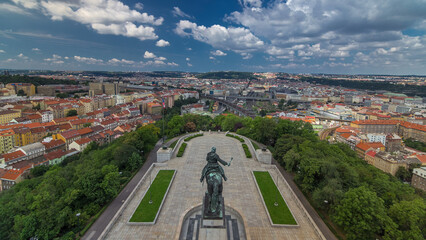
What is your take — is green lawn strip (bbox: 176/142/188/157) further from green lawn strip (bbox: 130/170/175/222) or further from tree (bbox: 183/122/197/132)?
tree (bbox: 183/122/197/132)

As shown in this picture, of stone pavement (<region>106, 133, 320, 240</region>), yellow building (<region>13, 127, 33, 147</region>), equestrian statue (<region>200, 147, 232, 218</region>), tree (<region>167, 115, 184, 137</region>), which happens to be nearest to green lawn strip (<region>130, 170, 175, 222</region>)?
stone pavement (<region>106, 133, 320, 240</region>)

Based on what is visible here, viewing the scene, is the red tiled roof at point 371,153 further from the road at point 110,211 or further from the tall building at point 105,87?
the tall building at point 105,87

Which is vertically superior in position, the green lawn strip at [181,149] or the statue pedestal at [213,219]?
the statue pedestal at [213,219]

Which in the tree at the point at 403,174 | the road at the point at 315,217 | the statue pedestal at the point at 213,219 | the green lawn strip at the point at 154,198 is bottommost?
the tree at the point at 403,174

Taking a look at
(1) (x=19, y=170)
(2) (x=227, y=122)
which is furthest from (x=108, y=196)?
(2) (x=227, y=122)

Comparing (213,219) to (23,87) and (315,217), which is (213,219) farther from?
(23,87)

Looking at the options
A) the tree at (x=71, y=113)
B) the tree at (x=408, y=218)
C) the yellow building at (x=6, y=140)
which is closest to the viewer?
the tree at (x=408, y=218)

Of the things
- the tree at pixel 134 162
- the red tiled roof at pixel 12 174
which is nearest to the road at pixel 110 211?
the tree at pixel 134 162
